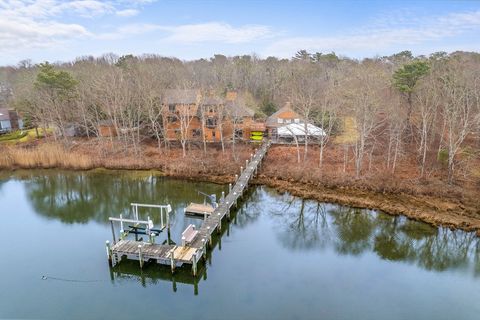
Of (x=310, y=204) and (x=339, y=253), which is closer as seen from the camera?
(x=339, y=253)

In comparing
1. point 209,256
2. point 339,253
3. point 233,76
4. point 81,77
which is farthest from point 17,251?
point 233,76

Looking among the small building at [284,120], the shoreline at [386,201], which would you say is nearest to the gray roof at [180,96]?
the shoreline at [386,201]

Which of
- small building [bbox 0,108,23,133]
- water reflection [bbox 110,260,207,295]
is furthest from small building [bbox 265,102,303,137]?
small building [bbox 0,108,23,133]

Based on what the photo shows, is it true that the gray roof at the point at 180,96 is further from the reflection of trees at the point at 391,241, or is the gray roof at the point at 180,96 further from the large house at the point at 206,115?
the reflection of trees at the point at 391,241

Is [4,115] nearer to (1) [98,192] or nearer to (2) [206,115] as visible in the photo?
(1) [98,192]

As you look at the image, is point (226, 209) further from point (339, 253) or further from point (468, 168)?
point (468, 168)

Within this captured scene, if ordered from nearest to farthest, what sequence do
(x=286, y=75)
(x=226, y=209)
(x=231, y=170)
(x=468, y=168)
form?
(x=226, y=209) < (x=468, y=168) < (x=231, y=170) < (x=286, y=75)
